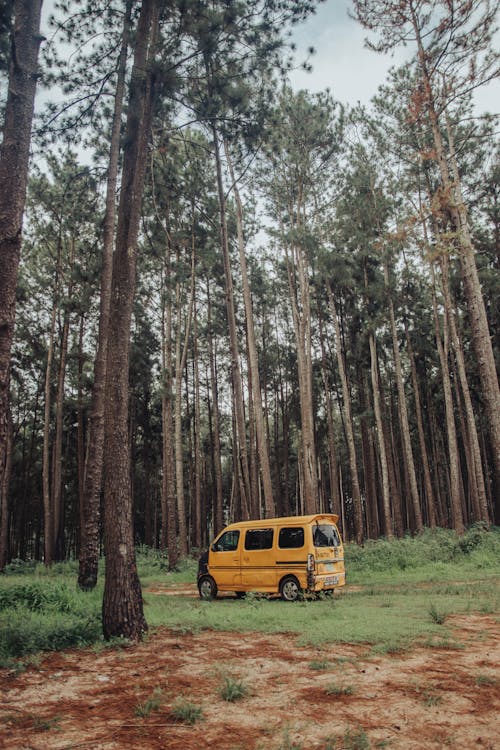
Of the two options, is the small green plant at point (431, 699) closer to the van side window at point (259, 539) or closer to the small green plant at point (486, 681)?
the small green plant at point (486, 681)

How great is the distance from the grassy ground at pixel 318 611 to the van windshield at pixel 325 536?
1.17 m

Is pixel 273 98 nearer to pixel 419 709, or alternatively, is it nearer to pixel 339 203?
pixel 419 709

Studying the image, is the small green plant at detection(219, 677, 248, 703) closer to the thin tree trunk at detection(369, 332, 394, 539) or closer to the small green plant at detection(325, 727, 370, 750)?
the small green plant at detection(325, 727, 370, 750)

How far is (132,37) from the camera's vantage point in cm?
1012

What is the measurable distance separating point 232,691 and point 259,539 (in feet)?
24.2

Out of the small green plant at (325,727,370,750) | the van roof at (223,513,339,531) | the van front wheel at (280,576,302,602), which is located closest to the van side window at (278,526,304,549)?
the van roof at (223,513,339,531)

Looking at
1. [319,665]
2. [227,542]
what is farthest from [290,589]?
[319,665]

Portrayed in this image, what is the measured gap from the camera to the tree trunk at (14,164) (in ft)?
16.3

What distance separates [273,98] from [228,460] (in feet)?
131

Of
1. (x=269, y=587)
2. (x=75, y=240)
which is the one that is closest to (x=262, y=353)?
(x=75, y=240)

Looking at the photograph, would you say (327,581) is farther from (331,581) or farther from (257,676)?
(257,676)

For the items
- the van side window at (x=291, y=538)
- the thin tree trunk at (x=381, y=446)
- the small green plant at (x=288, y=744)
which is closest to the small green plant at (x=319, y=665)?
the small green plant at (x=288, y=744)

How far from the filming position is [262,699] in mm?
4586

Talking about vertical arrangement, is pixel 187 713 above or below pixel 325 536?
below
